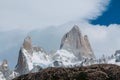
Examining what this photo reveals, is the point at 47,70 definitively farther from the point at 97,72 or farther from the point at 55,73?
the point at 97,72

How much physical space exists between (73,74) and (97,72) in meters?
1.09

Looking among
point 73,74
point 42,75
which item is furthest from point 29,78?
point 73,74

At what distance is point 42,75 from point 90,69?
224 centimetres

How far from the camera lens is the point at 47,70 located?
24297 millimetres

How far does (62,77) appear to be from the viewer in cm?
2331

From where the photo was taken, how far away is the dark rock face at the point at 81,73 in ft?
75.3

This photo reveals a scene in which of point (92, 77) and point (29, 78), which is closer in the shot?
point (92, 77)

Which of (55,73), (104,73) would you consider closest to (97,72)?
(104,73)

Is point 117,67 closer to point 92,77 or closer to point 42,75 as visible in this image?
A: point 92,77

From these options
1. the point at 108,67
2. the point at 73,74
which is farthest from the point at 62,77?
the point at 108,67

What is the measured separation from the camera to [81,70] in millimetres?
23797

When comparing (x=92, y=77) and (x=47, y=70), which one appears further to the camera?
(x=47, y=70)

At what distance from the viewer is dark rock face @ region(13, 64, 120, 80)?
2295cm

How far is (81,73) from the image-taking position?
23.3 metres
